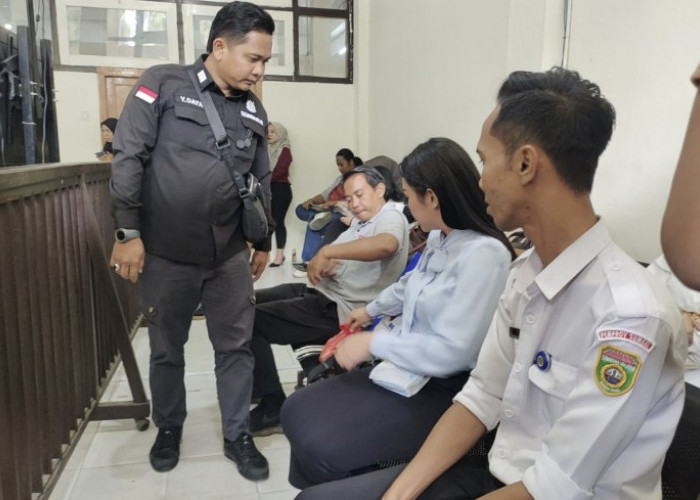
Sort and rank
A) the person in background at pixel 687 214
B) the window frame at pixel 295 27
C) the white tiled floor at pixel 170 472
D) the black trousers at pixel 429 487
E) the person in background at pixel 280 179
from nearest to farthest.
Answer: the person in background at pixel 687 214, the black trousers at pixel 429 487, the white tiled floor at pixel 170 472, the window frame at pixel 295 27, the person in background at pixel 280 179

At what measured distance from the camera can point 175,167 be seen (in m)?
1.71

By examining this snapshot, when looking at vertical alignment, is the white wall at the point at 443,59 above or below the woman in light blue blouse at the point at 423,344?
above

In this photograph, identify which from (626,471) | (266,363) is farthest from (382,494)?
(266,363)

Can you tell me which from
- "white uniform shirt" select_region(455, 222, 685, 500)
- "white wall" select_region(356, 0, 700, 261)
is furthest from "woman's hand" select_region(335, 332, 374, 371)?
"white wall" select_region(356, 0, 700, 261)

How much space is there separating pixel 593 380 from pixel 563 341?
0.31 ft

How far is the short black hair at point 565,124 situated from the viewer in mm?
815

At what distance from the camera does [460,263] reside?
124cm

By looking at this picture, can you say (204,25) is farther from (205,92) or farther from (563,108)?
(563,108)

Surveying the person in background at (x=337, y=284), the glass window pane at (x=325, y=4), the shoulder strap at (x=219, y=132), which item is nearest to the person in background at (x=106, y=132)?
the glass window pane at (x=325, y=4)

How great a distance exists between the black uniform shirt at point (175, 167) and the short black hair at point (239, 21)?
133mm

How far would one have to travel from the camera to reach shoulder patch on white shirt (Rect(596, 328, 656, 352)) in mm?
709

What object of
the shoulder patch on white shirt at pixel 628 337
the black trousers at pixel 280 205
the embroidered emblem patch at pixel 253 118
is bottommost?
the black trousers at pixel 280 205

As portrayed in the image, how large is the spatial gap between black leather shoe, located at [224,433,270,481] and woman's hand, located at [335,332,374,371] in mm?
721

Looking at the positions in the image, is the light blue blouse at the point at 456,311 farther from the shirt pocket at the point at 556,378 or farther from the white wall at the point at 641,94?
the white wall at the point at 641,94
